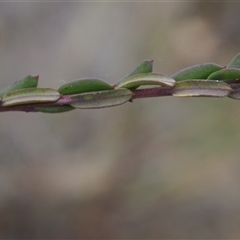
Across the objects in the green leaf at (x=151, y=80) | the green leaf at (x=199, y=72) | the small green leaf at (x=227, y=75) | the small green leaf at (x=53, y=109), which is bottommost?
the small green leaf at (x=53, y=109)

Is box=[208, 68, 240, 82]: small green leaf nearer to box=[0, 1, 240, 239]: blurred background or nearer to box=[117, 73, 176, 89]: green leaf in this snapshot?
box=[117, 73, 176, 89]: green leaf

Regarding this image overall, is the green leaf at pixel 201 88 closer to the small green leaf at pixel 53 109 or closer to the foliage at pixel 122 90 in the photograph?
the foliage at pixel 122 90

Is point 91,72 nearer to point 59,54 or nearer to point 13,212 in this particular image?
point 59,54

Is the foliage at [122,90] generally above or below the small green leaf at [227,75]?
below

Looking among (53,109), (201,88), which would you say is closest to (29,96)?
(53,109)

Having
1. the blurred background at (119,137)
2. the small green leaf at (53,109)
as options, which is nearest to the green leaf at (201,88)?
the small green leaf at (53,109)

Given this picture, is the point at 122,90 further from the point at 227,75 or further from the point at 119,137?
the point at 119,137

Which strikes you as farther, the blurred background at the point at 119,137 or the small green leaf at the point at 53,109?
the blurred background at the point at 119,137
